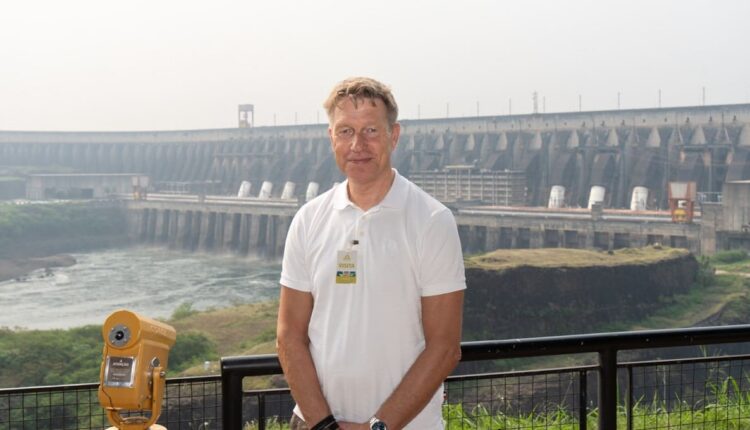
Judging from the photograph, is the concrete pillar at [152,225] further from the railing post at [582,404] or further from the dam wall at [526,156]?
the railing post at [582,404]

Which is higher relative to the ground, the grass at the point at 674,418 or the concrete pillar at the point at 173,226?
the grass at the point at 674,418

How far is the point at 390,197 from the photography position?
207 centimetres

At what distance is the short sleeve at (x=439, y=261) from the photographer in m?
2.00

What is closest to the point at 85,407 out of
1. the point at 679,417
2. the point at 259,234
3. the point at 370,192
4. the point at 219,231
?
the point at 679,417

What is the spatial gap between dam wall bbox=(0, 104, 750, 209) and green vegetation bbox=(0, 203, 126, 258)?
7532 millimetres

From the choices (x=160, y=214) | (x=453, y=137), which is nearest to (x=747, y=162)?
(x=453, y=137)

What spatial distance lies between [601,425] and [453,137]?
165ft

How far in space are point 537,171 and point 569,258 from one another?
57.9ft

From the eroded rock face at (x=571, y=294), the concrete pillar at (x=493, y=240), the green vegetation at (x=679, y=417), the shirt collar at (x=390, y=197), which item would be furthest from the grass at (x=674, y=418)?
the concrete pillar at (x=493, y=240)

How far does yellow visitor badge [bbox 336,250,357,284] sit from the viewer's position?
2.01 m

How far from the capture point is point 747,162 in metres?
39.1

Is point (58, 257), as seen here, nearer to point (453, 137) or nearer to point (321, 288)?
point (453, 137)

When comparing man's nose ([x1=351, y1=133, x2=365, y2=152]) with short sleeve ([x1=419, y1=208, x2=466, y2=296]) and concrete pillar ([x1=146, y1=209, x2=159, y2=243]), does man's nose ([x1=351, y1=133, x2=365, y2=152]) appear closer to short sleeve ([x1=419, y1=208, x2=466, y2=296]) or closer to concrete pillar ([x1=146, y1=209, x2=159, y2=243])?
short sleeve ([x1=419, y1=208, x2=466, y2=296])

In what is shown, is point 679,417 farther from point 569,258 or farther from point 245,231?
point 245,231
